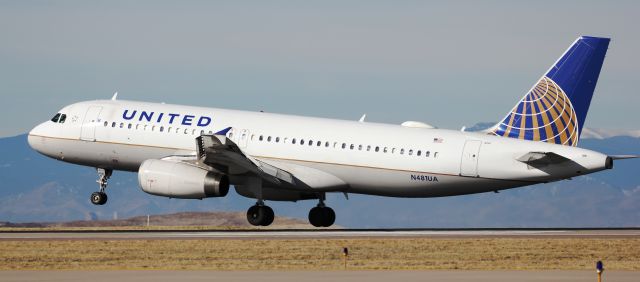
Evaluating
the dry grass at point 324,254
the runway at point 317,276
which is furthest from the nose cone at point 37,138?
the runway at point 317,276

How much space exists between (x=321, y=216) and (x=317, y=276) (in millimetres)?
25814

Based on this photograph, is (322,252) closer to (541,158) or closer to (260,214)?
(541,158)

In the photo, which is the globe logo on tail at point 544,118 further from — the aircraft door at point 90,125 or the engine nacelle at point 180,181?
the aircraft door at point 90,125

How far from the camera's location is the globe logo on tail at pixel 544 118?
2298 inches

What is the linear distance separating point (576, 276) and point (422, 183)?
21.9 m

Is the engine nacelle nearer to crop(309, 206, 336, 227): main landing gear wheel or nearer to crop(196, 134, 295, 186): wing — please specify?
crop(196, 134, 295, 186): wing

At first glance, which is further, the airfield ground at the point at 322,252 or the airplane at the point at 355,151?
the airplane at the point at 355,151

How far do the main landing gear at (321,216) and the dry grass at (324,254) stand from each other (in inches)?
469

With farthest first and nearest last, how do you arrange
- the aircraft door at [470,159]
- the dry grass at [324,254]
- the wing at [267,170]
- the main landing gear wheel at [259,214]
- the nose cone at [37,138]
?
1. the nose cone at [37,138]
2. the main landing gear wheel at [259,214]
3. the wing at [267,170]
4. the aircraft door at [470,159]
5. the dry grass at [324,254]

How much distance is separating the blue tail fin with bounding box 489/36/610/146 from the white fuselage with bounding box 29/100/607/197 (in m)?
1.14

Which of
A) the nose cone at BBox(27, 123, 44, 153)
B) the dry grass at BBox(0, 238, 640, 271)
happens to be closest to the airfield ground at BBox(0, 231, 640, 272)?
the dry grass at BBox(0, 238, 640, 271)

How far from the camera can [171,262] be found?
1677 inches

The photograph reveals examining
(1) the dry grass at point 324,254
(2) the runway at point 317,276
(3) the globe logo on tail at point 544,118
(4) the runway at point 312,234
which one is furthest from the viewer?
(3) the globe logo on tail at point 544,118

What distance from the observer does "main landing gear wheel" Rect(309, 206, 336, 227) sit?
206 feet
